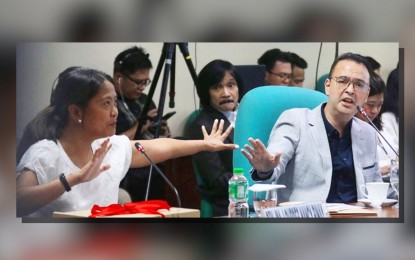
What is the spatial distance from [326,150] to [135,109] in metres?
1.03

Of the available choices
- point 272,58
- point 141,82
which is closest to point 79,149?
point 141,82

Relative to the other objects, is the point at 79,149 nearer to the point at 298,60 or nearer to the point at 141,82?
the point at 141,82

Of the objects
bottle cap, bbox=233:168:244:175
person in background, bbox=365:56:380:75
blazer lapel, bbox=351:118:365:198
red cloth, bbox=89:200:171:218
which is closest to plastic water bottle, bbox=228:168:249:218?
bottle cap, bbox=233:168:244:175

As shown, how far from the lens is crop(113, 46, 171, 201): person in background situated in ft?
10.2

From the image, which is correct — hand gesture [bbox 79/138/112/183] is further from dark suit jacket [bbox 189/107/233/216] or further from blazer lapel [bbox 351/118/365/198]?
blazer lapel [bbox 351/118/365/198]

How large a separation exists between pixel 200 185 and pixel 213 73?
59 centimetres

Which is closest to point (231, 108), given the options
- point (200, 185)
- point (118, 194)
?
point (200, 185)

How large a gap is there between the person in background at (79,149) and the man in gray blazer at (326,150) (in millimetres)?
252

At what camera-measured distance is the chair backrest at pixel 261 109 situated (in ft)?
10.2

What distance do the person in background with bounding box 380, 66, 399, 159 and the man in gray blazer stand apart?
89mm

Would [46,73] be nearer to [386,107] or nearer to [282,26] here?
[282,26]

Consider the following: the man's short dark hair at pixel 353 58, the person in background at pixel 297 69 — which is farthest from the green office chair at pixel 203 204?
the man's short dark hair at pixel 353 58

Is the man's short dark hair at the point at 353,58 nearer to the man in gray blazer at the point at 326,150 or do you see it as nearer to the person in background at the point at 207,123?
the man in gray blazer at the point at 326,150

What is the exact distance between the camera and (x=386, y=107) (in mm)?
3123
